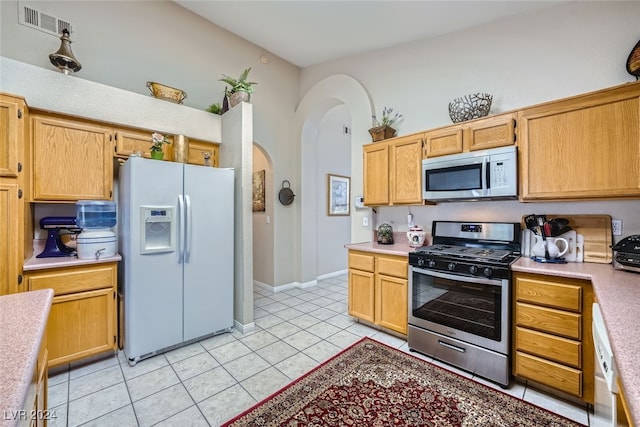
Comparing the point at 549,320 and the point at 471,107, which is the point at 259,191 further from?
the point at 549,320

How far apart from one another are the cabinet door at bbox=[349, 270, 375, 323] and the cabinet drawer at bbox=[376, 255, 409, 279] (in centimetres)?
17

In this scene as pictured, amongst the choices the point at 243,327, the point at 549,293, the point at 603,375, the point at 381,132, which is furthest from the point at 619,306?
the point at 243,327

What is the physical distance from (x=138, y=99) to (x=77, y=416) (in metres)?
2.64

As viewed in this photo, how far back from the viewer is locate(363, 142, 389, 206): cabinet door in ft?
10.2

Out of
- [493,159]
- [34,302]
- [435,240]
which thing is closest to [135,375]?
[34,302]

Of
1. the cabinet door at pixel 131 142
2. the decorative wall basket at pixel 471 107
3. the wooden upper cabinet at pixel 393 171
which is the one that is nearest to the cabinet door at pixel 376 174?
the wooden upper cabinet at pixel 393 171

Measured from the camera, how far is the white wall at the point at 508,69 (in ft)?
7.14

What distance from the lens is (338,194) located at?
5348 millimetres

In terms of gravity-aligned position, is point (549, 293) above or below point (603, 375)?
above

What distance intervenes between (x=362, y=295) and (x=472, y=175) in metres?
1.64

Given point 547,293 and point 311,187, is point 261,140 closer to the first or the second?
point 311,187

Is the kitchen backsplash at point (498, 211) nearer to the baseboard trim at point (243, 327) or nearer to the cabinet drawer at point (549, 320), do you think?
the cabinet drawer at point (549, 320)

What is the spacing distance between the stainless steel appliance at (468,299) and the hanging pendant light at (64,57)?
11.4 ft

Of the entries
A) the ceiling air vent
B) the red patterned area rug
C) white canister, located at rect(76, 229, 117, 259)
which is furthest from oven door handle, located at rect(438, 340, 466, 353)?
the ceiling air vent
